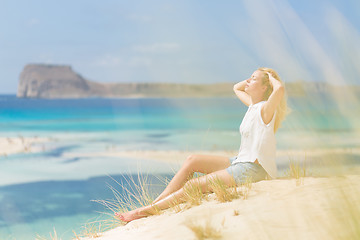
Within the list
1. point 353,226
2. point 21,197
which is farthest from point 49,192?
point 353,226

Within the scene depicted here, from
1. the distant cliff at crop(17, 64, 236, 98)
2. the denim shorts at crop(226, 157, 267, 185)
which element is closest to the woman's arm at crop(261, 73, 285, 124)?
the denim shorts at crop(226, 157, 267, 185)

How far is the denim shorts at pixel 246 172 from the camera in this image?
2624 mm

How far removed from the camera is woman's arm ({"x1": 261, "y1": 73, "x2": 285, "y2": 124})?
2549 millimetres

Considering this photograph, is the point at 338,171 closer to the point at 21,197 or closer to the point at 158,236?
the point at 158,236

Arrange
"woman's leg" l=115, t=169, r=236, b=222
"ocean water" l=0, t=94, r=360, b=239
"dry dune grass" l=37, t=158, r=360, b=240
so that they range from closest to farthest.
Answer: "ocean water" l=0, t=94, r=360, b=239
"dry dune grass" l=37, t=158, r=360, b=240
"woman's leg" l=115, t=169, r=236, b=222

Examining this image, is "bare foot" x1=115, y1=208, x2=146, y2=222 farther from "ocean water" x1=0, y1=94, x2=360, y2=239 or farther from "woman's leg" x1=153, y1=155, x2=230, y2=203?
"ocean water" x1=0, y1=94, x2=360, y2=239

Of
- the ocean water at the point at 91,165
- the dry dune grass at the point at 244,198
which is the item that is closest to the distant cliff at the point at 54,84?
the ocean water at the point at 91,165

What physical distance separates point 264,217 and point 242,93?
4.03ft

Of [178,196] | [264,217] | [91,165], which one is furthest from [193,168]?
[91,165]

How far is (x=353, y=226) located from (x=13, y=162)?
1072 centimetres

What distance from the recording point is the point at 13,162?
10.7 metres

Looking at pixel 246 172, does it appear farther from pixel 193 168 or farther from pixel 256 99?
pixel 256 99

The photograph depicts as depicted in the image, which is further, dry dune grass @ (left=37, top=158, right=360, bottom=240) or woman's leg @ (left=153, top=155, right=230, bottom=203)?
woman's leg @ (left=153, top=155, right=230, bottom=203)

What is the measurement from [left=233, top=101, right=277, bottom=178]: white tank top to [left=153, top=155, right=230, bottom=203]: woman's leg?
168mm
